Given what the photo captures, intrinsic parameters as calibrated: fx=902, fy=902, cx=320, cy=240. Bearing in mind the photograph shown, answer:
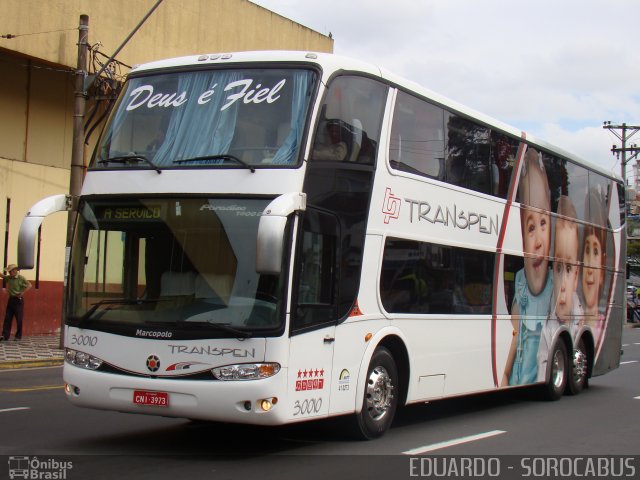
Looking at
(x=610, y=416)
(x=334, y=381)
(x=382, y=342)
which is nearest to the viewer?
(x=334, y=381)

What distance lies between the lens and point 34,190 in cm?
2239

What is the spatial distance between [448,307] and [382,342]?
5.37ft

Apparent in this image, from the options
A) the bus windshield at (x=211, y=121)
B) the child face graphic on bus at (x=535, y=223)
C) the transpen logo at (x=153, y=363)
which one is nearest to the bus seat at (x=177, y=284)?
the transpen logo at (x=153, y=363)

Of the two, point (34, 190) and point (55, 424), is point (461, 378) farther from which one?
point (34, 190)

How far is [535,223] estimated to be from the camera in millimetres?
13414

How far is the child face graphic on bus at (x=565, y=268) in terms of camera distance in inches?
561

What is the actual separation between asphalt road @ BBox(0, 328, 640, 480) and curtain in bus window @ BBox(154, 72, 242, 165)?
277 centimetres

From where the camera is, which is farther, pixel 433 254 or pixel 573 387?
pixel 573 387

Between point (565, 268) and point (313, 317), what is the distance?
7.45 m

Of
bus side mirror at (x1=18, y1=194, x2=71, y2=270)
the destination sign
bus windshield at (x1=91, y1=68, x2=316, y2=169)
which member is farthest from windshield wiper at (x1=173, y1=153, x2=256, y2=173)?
bus side mirror at (x1=18, y1=194, x2=71, y2=270)

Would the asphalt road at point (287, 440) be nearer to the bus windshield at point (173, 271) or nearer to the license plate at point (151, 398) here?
the license plate at point (151, 398)

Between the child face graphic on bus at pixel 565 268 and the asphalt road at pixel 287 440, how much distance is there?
5.94 feet

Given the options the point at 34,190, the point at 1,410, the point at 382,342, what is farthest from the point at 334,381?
the point at 34,190

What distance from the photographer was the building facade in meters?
21.3
